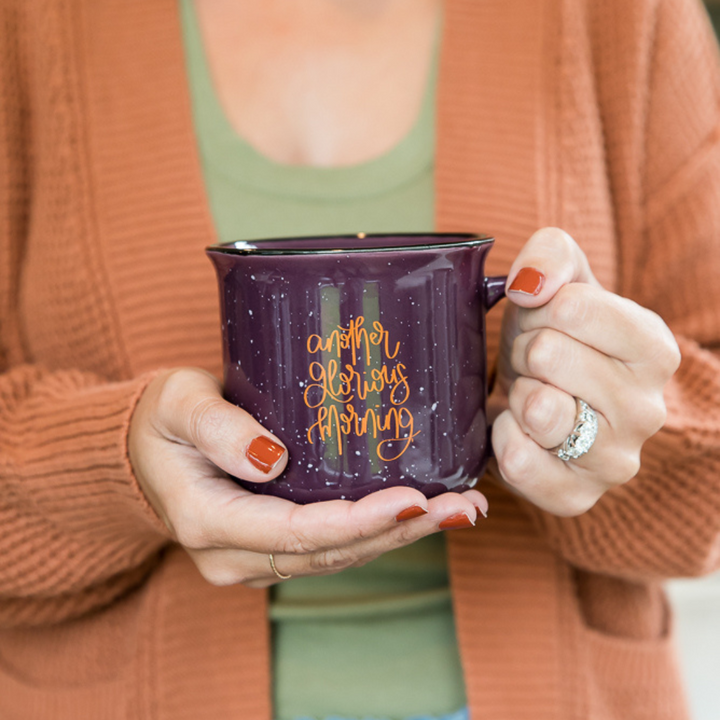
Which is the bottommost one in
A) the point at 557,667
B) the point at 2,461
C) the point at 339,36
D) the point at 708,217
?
the point at 557,667

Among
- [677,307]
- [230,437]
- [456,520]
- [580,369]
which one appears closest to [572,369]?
[580,369]

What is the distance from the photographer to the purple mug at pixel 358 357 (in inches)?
17.5

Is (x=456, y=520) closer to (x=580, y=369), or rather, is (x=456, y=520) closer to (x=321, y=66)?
(x=580, y=369)

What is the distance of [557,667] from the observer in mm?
723

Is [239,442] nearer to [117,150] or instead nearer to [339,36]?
[117,150]

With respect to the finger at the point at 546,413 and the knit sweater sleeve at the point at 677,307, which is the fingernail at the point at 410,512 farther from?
the knit sweater sleeve at the point at 677,307

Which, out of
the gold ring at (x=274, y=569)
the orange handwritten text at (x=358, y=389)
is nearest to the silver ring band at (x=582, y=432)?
the orange handwritten text at (x=358, y=389)

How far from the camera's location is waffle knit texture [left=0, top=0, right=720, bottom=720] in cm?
70

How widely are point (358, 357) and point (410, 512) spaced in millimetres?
102

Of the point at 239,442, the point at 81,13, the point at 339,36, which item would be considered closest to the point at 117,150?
the point at 81,13

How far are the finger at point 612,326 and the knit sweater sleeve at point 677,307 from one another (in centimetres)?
16

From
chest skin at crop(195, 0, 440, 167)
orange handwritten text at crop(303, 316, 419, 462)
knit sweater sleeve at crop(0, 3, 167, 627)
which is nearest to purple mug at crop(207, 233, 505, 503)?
orange handwritten text at crop(303, 316, 419, 462)

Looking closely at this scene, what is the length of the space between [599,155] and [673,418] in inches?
11.7

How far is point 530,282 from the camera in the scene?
476 millimetres
